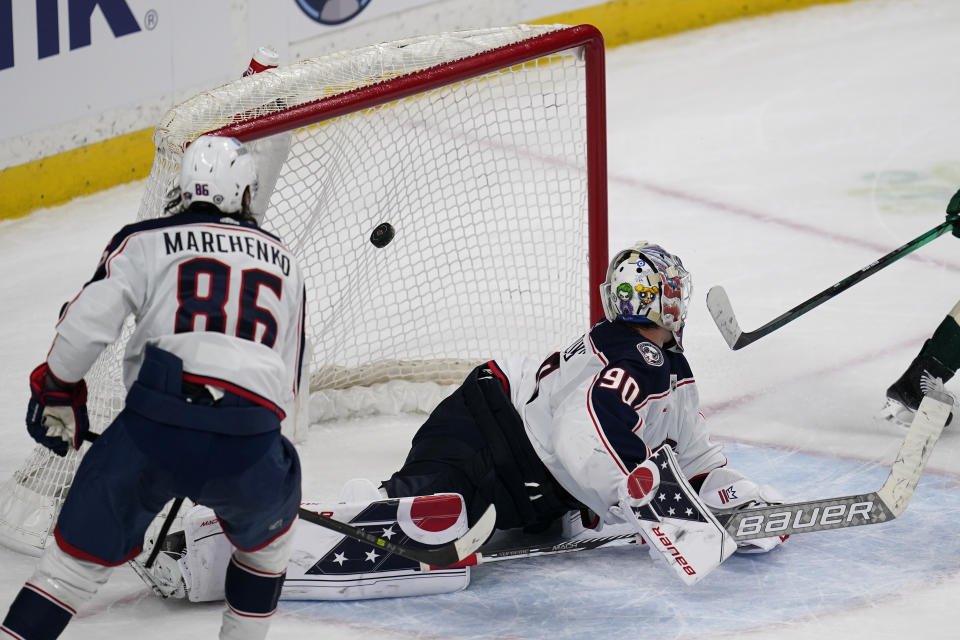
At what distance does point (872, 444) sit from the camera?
3.90 metres

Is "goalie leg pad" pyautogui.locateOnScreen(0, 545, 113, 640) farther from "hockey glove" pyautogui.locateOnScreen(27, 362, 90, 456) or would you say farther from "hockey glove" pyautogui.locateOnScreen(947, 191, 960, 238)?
"hockey glove" pyautogui.locateOnScreen(947, 191, 960, 238)

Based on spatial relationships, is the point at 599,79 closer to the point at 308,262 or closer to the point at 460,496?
the point at 308,262

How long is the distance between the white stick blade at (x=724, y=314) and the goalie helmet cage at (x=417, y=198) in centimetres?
30

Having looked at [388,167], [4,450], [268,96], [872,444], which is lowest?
[4,450]

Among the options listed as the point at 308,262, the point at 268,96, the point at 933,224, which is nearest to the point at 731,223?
the point at 933,224

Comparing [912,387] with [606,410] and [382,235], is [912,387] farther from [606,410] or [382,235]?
[382,235]

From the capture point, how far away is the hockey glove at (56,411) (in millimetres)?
2479

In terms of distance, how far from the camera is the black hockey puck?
382 centimetres

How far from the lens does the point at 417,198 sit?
395 cm

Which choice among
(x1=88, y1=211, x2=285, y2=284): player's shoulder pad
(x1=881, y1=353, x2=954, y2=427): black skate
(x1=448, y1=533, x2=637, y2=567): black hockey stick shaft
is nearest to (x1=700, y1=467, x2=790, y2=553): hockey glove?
(x1=448, y1=533, x2=637, y2=567): black hockey stick shaft

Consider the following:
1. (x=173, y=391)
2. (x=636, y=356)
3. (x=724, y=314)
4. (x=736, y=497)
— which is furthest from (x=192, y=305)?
(x=724, y=314)

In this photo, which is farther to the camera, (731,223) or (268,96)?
(731,223)

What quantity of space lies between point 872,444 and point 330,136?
158 centimetres

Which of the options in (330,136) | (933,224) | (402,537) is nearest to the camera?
(402,537)
